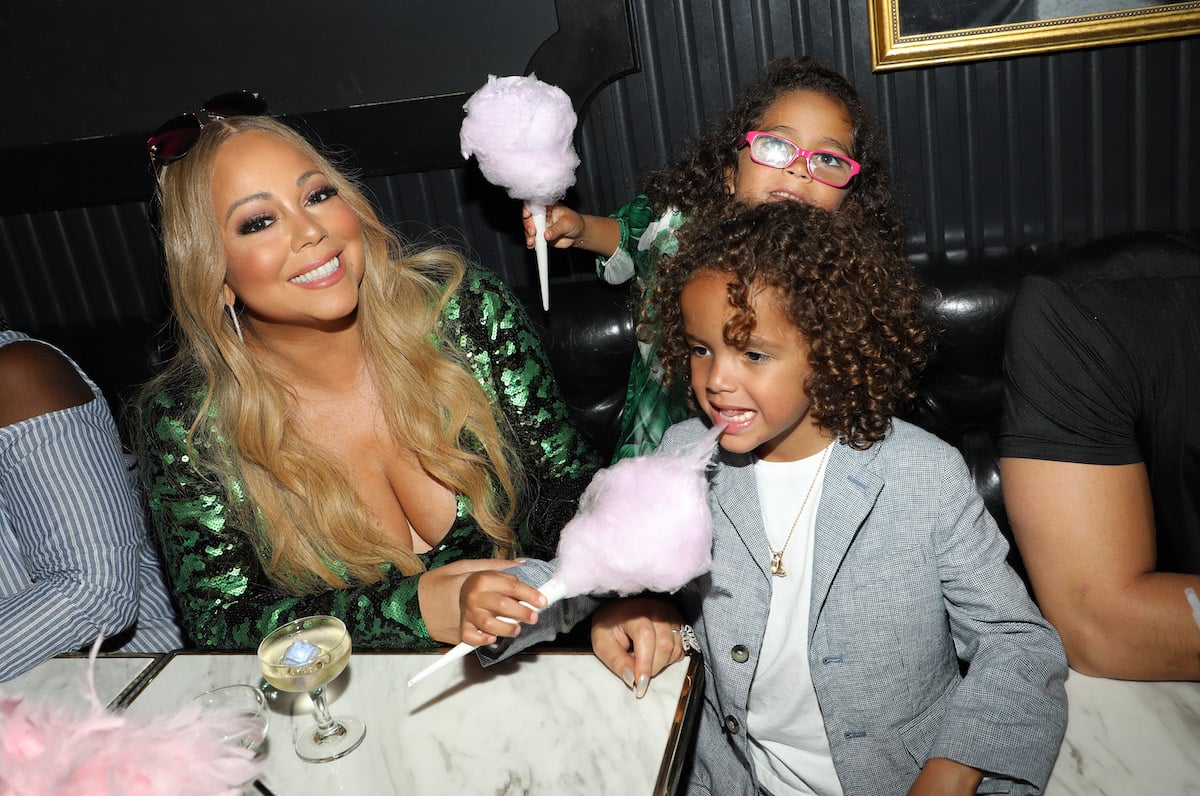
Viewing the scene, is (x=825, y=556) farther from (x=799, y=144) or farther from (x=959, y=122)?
(x=959, y=122)

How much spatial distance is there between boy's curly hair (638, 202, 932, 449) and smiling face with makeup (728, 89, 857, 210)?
23cm

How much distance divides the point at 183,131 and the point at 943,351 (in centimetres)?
196

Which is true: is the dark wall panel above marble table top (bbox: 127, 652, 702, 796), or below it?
above

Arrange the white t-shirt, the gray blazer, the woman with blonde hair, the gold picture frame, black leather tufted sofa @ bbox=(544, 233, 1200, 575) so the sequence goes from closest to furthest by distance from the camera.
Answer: the gray blazer
the white t-shirt
the woman with blonde hair
black leather tufted sofa @ bbox=(544, 233, 1200, 575)
the gold picture frame

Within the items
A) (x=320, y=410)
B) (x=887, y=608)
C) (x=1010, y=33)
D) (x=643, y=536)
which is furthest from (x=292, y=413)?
(x=1010, y=33)

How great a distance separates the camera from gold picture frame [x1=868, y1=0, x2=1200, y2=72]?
2.57 metres

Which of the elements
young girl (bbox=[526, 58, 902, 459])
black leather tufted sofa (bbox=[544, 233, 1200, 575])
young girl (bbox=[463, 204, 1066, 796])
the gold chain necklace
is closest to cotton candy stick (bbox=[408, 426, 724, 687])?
young girl (bbox=[463, 204, 1066, 796])

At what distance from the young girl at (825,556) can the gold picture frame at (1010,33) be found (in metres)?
1.39

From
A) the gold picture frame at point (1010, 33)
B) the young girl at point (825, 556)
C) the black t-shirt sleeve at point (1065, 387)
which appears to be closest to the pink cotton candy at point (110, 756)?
the young girl at point (825, 556)

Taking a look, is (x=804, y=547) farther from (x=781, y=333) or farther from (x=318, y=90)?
(x=318, y=90)

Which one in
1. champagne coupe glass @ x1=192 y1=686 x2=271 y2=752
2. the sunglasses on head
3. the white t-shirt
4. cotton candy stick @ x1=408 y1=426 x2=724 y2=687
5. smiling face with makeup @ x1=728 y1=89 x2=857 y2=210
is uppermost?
the sunglasses on head

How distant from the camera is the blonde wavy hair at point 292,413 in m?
1.89

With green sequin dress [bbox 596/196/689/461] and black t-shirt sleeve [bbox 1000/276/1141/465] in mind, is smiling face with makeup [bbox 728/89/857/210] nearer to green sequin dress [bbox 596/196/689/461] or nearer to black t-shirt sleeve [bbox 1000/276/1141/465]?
green sequin dress [bbox 596/196/689/461]

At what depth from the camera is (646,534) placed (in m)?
1.22
